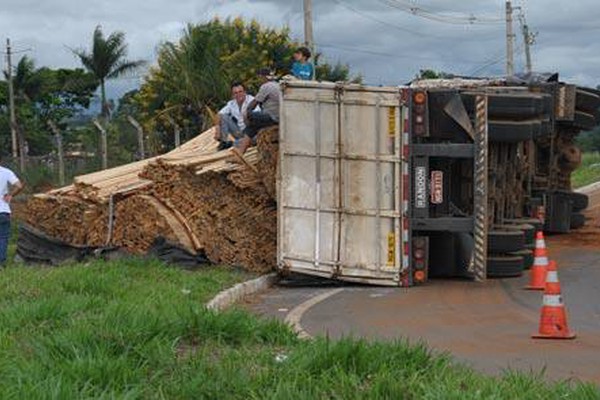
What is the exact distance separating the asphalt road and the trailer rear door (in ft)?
1.33

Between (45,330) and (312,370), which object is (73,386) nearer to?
(312,370)

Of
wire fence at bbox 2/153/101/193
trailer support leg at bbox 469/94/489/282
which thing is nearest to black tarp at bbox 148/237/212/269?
trailer support leg at bbox 469/94/489/282

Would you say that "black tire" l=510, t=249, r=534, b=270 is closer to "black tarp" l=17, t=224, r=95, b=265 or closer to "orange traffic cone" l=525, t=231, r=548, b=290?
"orange traffic cone" l=525, t=231, r=548, b=290

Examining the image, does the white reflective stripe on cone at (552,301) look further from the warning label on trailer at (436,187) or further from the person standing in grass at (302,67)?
the person standing in grass at (302,67)

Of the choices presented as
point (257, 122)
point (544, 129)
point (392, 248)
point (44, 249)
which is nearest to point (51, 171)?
point (44, 249)

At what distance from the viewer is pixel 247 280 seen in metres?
13.5

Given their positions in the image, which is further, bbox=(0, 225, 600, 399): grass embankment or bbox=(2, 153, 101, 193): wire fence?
bbox=(2, 153, 101, 193): wire fence

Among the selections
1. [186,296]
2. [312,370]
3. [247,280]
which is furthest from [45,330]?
[247,280]

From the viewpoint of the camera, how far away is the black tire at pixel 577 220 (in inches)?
795

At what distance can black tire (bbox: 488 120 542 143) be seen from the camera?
45.4 ft

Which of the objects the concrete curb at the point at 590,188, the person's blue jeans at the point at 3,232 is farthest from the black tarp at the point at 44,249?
the concrete curb at the point at 590,188

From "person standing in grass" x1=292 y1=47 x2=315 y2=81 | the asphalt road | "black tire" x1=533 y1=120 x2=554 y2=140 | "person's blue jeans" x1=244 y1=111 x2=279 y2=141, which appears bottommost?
the asphalt road

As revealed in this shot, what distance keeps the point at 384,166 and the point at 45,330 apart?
6.54 m

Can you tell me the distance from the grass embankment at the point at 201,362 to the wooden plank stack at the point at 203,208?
562 cm
